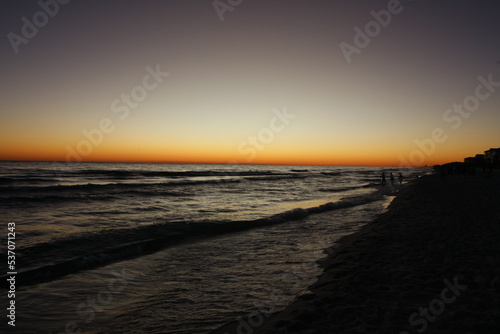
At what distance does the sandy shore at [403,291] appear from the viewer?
14.8 feet

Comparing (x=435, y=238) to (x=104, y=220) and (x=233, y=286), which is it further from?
(x=104, y=220)

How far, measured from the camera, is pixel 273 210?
20641mm

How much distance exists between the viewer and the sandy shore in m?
4.51

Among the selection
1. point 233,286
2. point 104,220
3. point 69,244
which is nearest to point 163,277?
point 233,286

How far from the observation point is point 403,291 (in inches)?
223

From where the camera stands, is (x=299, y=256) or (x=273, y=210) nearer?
(x=299, y=256)

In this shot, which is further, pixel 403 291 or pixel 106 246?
pixel 106 246

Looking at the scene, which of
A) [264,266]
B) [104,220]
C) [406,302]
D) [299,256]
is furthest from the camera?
[104,220]

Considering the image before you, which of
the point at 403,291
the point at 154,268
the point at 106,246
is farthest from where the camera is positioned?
the point at 106,246

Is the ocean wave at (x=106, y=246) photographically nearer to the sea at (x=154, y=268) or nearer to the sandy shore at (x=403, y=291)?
the sea at (x=154, y=268)

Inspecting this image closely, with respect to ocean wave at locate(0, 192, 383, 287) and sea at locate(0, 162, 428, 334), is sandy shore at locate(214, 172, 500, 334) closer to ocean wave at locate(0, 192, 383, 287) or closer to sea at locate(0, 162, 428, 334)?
sea at locate(0, 162, 428, 334)

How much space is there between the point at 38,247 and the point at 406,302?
37.8ft

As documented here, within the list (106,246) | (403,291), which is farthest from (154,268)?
(403,291)

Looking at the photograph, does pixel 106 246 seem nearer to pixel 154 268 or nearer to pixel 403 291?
pixel 154 268
